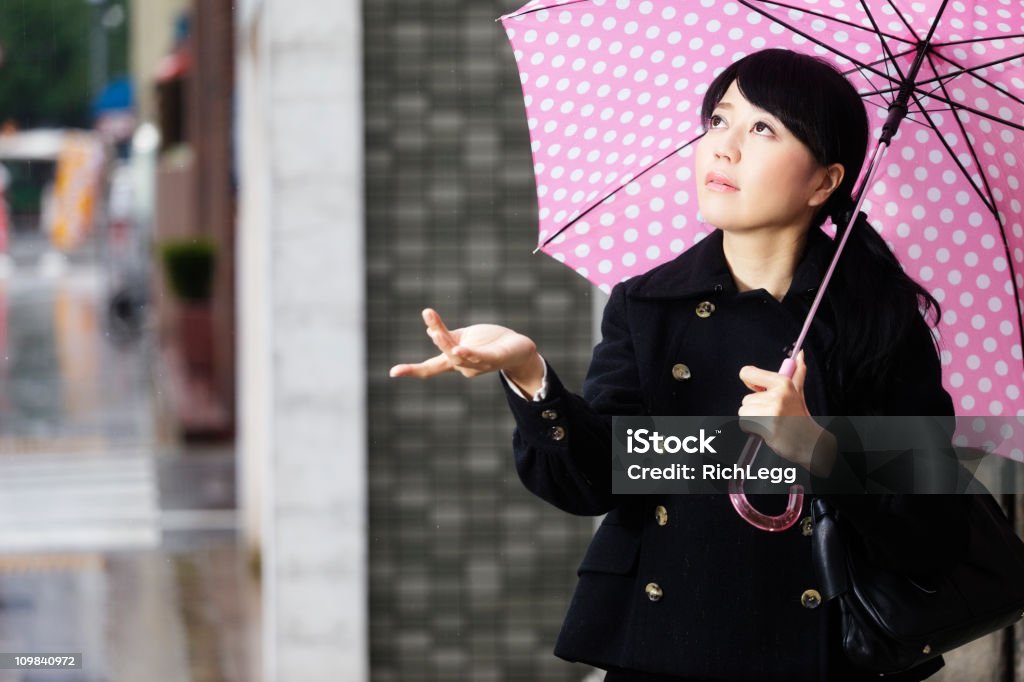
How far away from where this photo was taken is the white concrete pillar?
532 cm

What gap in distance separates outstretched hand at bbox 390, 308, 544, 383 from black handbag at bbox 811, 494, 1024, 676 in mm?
487

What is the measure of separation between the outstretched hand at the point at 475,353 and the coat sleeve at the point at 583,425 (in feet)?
0.19

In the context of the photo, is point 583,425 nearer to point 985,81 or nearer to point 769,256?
point 769,256

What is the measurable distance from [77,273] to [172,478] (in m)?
26.5

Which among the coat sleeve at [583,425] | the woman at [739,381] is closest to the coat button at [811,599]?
the woman at [739,381]

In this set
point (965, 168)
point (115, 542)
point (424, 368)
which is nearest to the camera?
point (424, 368)

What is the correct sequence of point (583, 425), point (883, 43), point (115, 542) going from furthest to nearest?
point (115, 542) < point (883, 43) < point (583, 425)

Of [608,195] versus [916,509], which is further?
[608,195]

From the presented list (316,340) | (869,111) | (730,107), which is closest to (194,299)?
(316,340)

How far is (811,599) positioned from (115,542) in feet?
23.6

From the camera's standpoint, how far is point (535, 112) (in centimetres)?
285

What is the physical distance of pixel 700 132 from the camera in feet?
9.04

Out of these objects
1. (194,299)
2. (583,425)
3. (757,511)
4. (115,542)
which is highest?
(583,425)

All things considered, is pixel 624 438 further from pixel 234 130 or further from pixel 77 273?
pixel 77 273
